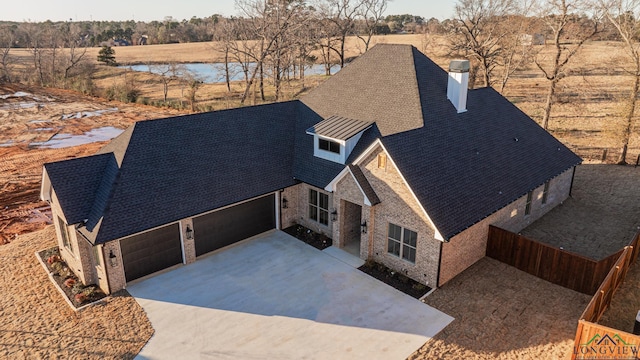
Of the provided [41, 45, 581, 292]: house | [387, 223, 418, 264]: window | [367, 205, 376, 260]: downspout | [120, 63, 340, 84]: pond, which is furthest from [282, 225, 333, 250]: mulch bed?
[120, 63, 340, 84]: pond

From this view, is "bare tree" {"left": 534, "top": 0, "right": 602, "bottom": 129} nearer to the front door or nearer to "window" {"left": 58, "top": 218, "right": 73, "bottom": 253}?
the front door

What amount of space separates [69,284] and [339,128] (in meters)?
12.5

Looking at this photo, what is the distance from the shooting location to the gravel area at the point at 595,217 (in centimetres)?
1945

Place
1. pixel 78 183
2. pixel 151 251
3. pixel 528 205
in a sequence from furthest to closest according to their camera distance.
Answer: pixel 528 205 → pixel 151 251 → pixel 78 183

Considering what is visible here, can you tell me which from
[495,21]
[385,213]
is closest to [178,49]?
[495,21]

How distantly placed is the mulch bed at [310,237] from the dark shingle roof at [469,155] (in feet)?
17.9

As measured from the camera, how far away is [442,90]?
21156mm

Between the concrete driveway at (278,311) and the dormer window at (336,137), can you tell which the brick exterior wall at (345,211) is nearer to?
the concrete driveway at (278,311)

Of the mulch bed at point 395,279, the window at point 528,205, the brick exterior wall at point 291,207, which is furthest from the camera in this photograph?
the brick exterior wall at point 291,207

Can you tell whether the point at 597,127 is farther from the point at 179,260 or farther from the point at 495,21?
the point at 179,260

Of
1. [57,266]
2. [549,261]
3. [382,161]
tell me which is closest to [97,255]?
[57,266]

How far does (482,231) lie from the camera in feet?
58.0

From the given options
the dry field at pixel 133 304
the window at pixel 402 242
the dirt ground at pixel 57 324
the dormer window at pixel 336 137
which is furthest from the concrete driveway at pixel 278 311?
the dormer window at pixel 336 137

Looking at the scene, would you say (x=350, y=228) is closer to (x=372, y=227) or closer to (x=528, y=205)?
(x=372, y=227)
